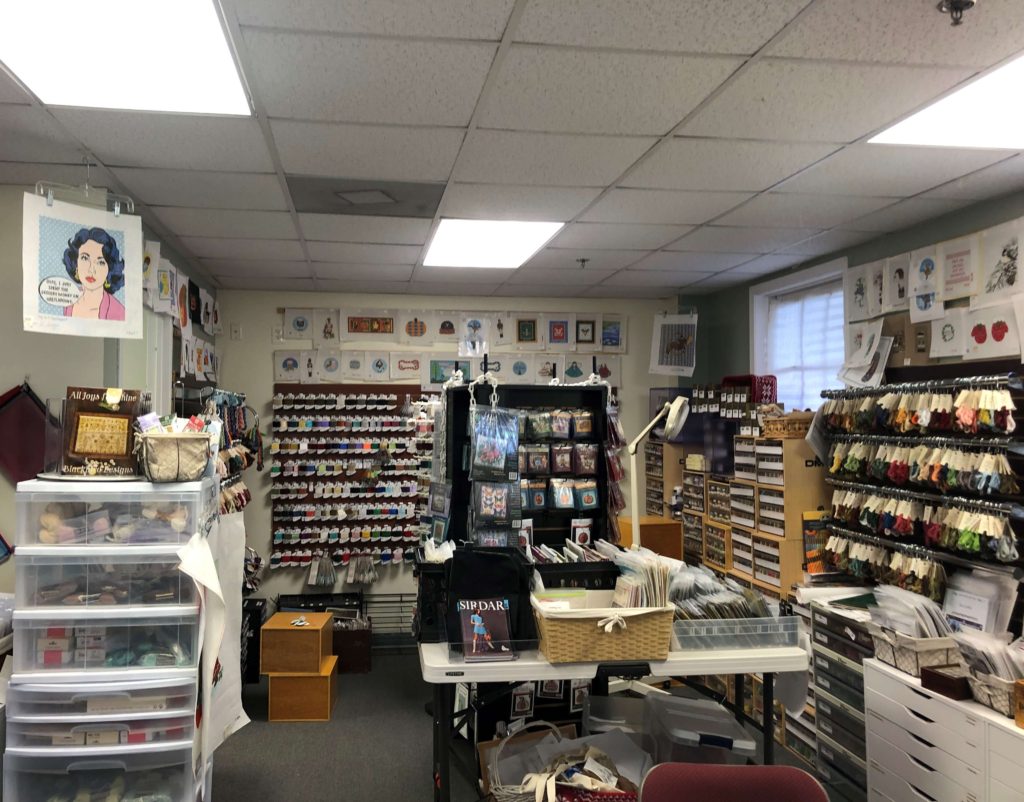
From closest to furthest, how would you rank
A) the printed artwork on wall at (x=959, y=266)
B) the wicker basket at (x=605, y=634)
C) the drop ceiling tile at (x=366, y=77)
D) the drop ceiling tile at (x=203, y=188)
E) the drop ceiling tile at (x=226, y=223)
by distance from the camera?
the drop ceiling tile at (x=366, y=77)
the wicker basket at (x=605, y=634)
the drop ceiling tile at (x=203, y=188)
the printed artwork on wall at (x=959, y=266)
the drop ceiling tile at (x=226, y=223)

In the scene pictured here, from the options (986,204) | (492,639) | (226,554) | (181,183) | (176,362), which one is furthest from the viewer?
(176,362)

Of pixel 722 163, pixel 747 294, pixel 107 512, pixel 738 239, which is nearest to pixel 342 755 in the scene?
pixel 107 512

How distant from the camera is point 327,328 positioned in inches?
234

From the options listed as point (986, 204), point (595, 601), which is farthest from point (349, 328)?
point (986, 204)

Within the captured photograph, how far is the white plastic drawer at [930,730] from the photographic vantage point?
2596 millimetres

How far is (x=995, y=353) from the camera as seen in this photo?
10.9 feet

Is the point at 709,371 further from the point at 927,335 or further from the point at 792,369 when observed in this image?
the point at 927,335

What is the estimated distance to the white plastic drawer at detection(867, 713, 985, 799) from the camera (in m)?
2.61

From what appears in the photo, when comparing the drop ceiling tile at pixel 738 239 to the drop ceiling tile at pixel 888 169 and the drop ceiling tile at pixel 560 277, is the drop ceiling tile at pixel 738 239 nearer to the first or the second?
the drop ceiling tile at pixel 888 169

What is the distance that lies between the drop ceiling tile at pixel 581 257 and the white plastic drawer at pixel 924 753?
2.82 metres

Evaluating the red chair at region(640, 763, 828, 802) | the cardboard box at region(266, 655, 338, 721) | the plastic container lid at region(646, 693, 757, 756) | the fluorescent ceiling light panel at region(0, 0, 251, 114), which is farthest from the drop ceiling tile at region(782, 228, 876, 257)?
the cardboard box at region(266, 655, 338, 721)

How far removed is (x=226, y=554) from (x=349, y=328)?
3242mm

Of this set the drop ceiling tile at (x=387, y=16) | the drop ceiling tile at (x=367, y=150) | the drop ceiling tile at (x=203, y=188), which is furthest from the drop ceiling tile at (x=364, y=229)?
the drop ceiling tile at (x=387, y=16)

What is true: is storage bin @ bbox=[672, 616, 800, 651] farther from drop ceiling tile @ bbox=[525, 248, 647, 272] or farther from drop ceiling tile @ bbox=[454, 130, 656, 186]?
drop ceiling tile @ bbox=[525, 248, 647, 272]
